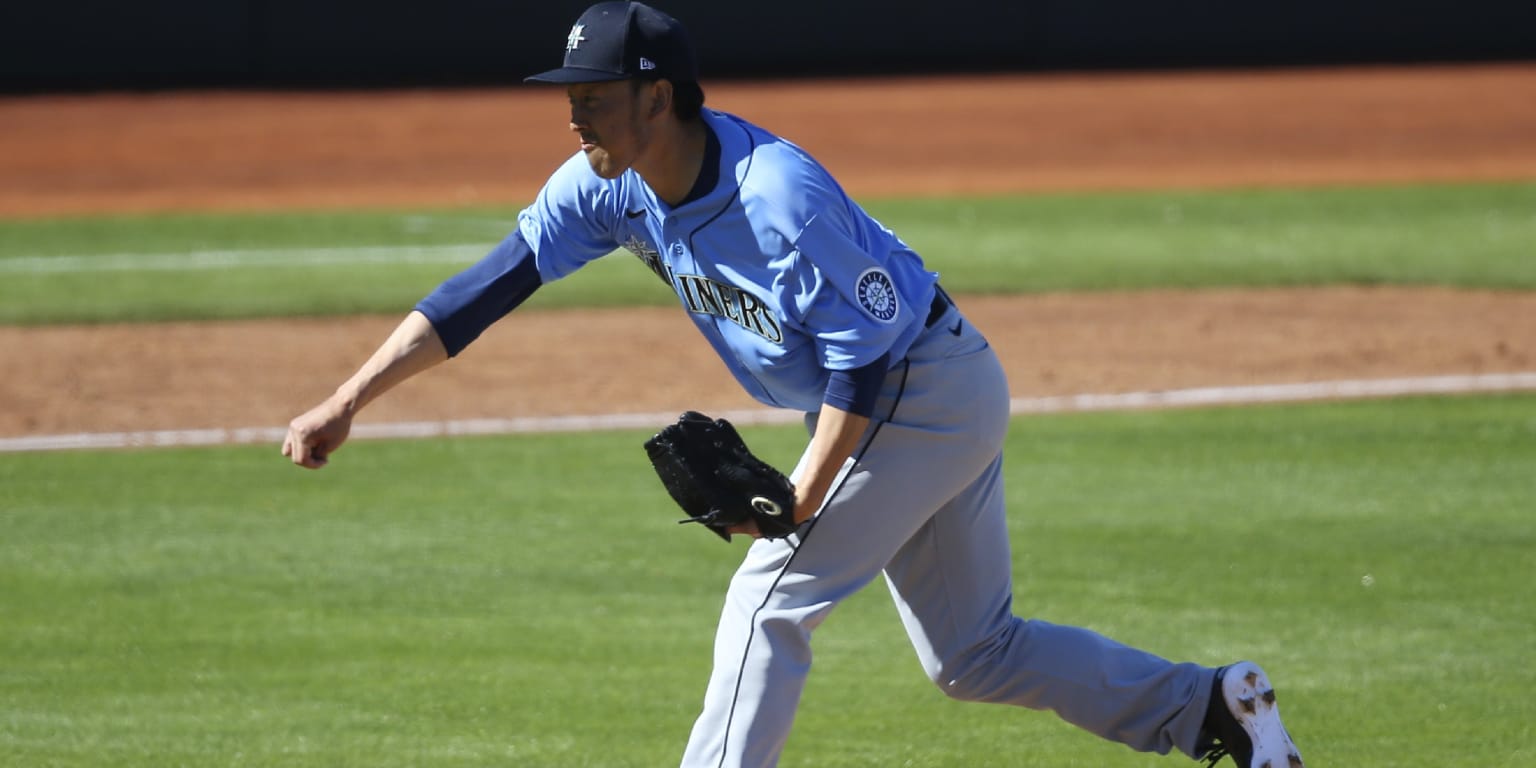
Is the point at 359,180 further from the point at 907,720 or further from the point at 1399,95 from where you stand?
the point at 907,720

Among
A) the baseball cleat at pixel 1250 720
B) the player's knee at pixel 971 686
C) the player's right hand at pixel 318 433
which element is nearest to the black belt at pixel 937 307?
the player's knee at pixel 971 686

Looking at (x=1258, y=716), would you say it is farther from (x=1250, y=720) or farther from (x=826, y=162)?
(x=826, y=162)

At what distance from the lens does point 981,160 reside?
62.8 ft

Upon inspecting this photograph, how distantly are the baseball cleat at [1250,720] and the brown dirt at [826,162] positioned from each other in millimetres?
5347

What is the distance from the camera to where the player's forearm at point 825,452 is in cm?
329

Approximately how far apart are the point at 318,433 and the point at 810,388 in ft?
3.21

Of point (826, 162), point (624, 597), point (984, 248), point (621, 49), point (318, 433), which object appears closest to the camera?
point (621, 49)

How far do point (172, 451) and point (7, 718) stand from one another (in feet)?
11.1

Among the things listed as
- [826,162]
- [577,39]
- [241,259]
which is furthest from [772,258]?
[826,162]

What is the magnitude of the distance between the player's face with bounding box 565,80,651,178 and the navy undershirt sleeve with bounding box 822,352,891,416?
571 mm

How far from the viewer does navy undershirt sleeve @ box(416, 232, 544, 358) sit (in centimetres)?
366

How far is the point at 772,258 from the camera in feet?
10.9

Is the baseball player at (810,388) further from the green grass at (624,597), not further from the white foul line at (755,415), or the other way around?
the white foul line at (755,415)

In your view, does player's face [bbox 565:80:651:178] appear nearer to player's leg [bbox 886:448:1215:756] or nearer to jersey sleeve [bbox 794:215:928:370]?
jersey sleeve [bbox 794:215:928:370]
